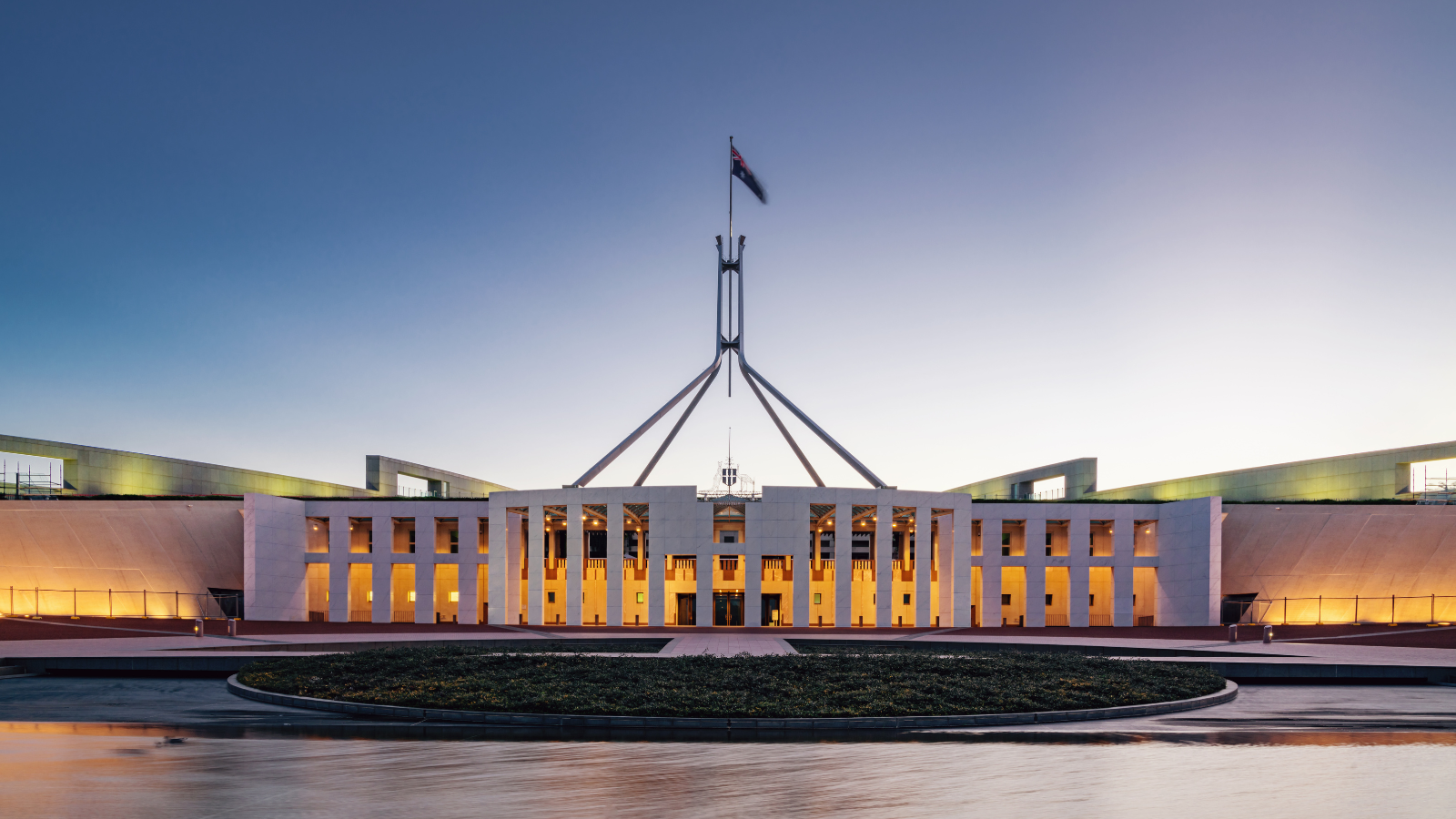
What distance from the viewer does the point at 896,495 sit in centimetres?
4319

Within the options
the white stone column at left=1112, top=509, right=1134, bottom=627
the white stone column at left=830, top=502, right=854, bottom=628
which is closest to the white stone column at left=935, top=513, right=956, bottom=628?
the white stone column at left=830, top=502, right=854, bottom=628

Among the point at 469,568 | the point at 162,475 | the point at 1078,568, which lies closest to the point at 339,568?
the point at 469,568

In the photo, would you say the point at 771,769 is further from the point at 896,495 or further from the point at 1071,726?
the point at 896,495

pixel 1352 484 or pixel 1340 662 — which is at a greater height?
pixel 1352 484

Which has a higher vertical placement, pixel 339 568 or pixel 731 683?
pixel 731 683

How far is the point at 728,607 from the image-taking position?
47031 mm

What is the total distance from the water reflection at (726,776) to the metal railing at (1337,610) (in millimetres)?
35264

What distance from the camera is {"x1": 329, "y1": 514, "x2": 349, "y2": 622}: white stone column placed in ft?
150

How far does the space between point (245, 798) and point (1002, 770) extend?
8.44 metres

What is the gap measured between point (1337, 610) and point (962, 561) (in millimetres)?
18770

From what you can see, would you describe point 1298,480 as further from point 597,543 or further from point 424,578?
point 424,578

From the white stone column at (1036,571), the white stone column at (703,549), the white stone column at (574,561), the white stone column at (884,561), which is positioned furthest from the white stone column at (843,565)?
the white stone column at (574,561)

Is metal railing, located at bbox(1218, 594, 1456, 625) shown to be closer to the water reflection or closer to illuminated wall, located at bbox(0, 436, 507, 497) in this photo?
the water reflection

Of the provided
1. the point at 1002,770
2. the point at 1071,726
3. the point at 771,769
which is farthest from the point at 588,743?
the point at 1071,726
